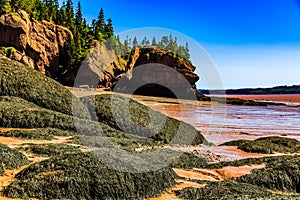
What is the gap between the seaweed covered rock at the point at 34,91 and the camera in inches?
591

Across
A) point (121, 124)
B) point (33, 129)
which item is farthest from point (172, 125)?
point (33, 129)

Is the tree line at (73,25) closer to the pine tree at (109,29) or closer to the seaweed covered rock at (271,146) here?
the pine tree at (109,29)

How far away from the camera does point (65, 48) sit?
67625 millimetres

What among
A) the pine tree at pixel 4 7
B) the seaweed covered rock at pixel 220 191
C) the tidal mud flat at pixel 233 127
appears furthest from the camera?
the pine tree at pixel 4 7

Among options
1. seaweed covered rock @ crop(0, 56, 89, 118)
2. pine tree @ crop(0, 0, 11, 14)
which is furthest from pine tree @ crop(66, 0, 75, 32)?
seaweed covered rock @ crop(0, 56, 89, 118)

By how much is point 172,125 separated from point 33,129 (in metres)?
6.52

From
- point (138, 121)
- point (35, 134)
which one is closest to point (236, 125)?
point (138, 121)

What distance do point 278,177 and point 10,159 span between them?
6.83m

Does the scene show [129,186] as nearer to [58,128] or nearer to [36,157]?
[36,157]

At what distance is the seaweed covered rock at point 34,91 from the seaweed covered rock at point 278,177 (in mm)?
8110

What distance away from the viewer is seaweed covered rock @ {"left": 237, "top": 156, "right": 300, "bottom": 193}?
29.9 ft

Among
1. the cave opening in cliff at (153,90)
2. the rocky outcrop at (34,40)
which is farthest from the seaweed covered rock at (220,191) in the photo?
the cave opening in cliff at (153,90)

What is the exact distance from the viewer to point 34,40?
195 ft

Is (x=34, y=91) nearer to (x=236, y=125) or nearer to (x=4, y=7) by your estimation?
(x=236, y=125)
